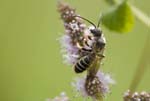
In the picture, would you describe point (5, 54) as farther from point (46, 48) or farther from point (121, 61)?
point (121, 61)

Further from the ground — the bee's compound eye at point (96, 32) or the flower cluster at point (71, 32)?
the bee's compound eye at point (96, 32)

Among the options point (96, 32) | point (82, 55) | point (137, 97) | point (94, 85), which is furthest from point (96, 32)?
point (137, 97)

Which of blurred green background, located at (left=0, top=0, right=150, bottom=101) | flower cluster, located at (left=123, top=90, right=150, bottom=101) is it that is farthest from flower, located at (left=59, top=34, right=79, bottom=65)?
blurred green background, located at (left=0, top=0, right=150, bottom=101)

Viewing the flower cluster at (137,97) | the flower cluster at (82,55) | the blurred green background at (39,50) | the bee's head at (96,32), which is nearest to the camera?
the flower cluster at (137,97)

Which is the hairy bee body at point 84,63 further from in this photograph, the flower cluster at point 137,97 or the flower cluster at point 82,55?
the flower cluster at point 137,97

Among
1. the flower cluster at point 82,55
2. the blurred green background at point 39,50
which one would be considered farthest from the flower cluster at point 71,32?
the blurred green background at point 39,50

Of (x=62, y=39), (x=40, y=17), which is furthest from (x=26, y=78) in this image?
(x=62, y=39)
